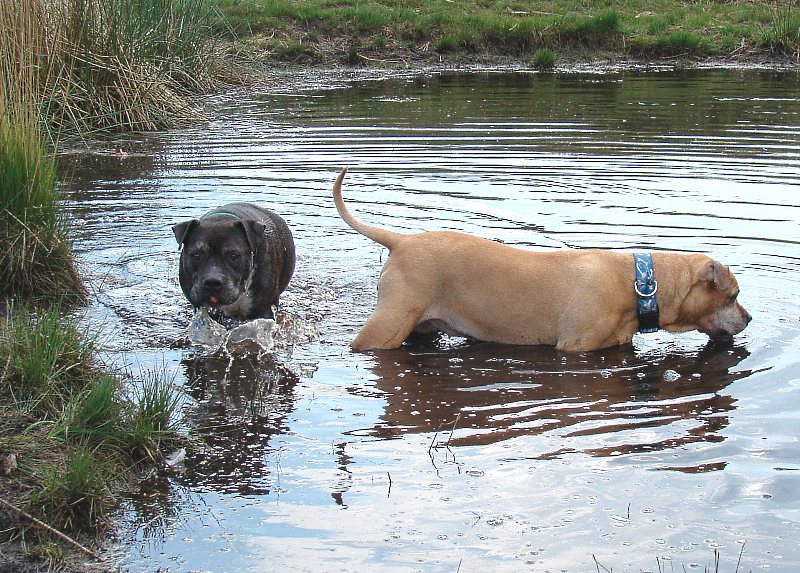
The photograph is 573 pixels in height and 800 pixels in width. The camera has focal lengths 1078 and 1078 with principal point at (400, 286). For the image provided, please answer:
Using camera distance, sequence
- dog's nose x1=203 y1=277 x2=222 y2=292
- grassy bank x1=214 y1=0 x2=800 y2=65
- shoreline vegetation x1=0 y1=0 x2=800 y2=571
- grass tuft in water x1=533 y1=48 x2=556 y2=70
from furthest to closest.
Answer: grassy bank x1=214 y1=0 x2=800 y2=65
grass tuft in water x1=533 y1=48 x2=556 y2=70
dog's nose x1=203 y1=277 x2=222 y2=292
shoreline vegetation x1=0 y1=0 x2=800 y2=571

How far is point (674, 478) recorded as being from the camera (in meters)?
5.01

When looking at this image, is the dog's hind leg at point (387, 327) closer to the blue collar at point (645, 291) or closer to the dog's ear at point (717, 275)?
the blue collar at point (645, 291)

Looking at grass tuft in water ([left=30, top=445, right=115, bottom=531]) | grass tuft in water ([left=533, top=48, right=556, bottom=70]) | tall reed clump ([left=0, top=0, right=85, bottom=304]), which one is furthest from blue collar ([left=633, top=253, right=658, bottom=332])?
grass tuft in water ([left=533, top=48, right=556, bottom=70])

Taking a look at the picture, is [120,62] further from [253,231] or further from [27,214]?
[253,231]

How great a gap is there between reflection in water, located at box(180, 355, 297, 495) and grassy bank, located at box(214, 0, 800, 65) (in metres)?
15.7

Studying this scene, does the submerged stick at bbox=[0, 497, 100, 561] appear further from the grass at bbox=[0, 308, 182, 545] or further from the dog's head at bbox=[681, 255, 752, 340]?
the dog's head at bbox=[681, 255, 752, 340]

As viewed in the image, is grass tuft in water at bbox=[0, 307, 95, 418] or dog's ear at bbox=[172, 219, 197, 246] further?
dog's ear at bbox=[172, 219, 197, 246]

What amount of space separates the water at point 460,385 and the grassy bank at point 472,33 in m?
8.91

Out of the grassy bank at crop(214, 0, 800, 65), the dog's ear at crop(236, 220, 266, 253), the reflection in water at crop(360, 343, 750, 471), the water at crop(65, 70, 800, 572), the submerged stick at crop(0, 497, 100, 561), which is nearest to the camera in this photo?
the submerged stick at crop(0, 497, 100, 561)

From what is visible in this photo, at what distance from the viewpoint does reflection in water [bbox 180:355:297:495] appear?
4973 mm

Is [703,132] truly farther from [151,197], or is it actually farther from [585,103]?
[151,197]

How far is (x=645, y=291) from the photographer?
6945mm

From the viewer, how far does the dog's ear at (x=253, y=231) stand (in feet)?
23.5

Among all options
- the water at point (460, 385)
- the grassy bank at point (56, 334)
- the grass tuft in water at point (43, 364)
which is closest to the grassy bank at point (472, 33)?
the grassy bank at point (56, 334)
